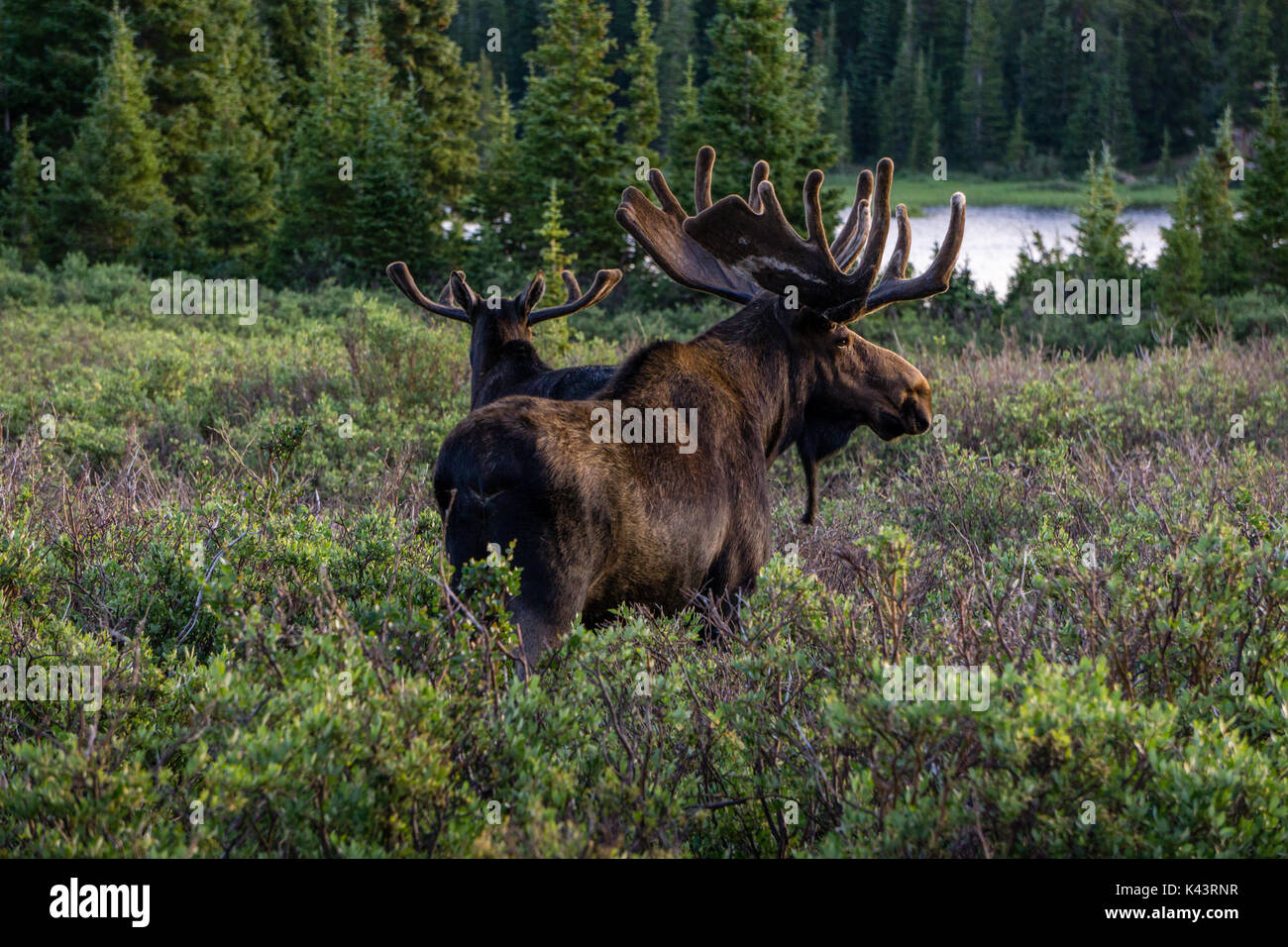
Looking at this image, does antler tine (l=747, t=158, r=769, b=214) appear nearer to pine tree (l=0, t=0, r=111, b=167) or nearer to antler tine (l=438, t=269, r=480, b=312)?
antler tine (l=438, t=269, r=480, b=312)

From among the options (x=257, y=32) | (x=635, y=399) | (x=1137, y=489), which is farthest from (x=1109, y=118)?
(x=635, y=399)

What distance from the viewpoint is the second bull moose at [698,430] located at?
3525 mm

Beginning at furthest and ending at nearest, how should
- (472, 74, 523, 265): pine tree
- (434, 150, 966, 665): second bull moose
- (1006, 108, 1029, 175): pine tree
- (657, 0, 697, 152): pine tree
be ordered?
1. (1006, 108, 1029, 175): pine tree
2. (657, 0, 697, 152): pine tree
3. (472, 74, 523, 265): pine tree
4. (434, 150, 966, 665): second bull moose

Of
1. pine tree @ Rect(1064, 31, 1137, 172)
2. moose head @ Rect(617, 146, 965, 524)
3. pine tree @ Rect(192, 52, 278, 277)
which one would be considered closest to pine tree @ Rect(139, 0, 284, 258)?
pine tree @ Rect(192, 52, 278, 277)

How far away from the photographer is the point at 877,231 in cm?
500

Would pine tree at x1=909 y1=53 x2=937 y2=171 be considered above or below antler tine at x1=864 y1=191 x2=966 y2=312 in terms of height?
above

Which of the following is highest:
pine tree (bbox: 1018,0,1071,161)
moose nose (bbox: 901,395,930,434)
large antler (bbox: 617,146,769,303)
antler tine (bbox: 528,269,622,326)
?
pine tree (bbox: 1018,0,1071,161)

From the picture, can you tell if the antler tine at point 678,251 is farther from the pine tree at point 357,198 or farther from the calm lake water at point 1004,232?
the calm lake water at point 1004,232

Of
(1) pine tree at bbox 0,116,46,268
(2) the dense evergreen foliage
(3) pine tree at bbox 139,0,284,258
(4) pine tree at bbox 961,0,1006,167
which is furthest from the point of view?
(4) pine tree at bbox 961,0,1006,167

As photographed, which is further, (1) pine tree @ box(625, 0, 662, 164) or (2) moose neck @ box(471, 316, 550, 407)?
(1) pine tree @ box(625, 0, 662, 164)

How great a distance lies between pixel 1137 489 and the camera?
23.7 ft

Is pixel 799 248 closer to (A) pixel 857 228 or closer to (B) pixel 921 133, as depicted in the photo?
(A) pixel 857 228

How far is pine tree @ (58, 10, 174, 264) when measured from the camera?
26.8 metres
